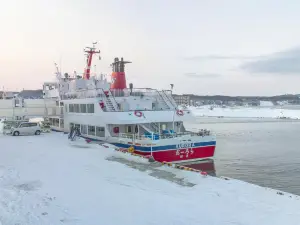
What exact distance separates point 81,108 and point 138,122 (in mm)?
7836

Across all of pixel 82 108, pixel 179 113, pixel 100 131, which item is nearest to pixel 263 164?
pixel 179 113

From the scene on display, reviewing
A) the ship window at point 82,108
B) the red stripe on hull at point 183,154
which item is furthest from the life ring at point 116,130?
the ship window at point 82,108

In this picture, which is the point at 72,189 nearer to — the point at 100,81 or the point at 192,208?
the point at 192,208

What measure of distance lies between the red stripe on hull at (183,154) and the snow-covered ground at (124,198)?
4.97 metres

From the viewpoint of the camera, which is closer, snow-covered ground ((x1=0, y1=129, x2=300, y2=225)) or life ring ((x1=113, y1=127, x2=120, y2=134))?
snow-covered ground ((x1=0, y1=129, x2=300, y2=225))

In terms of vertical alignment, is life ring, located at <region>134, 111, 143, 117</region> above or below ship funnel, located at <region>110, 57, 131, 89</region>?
below

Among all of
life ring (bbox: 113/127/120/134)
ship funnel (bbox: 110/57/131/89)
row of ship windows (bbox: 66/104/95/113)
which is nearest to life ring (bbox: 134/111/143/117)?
life ring (bbox: 113/127/120/134)

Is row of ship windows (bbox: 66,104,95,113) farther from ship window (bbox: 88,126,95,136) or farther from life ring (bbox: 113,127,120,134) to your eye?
life ring (bbox: 113,127,120,134)

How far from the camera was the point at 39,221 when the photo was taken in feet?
27.2

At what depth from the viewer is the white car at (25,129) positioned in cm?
3155

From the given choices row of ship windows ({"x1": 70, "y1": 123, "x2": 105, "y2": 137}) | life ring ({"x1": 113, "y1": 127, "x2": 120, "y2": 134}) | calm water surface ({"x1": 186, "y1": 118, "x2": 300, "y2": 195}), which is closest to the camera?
calm water surface ({"x1": 186, "y1": 118, "x2": 300, "y2": 195})

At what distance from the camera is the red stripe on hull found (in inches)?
859

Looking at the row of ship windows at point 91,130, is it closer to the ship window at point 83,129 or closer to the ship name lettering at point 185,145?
the ship window at point 83,129

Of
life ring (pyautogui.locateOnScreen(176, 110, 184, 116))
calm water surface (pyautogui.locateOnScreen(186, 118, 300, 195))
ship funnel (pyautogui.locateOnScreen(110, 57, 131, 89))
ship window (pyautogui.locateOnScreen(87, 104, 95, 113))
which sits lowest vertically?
calm water surface (pyautogui.locateOnScreen(186, 118, 300, 195))
